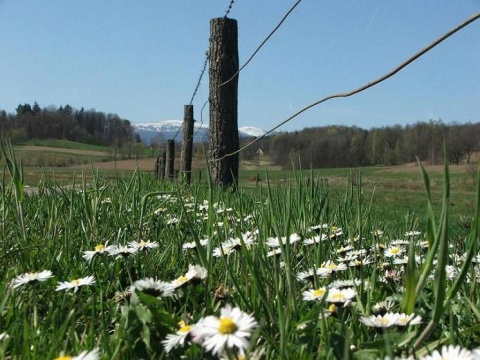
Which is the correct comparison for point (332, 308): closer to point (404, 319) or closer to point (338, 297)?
point (338, 297)

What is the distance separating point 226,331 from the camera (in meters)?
0.76

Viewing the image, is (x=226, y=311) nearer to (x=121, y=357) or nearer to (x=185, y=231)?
(x=121, y=357)

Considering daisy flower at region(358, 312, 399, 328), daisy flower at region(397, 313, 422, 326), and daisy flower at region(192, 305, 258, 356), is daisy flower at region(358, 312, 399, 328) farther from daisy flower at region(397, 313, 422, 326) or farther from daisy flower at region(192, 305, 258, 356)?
daisy flower at region(192, 305, 258, 356)

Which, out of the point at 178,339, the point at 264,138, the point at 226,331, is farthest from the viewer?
the point at 264,138

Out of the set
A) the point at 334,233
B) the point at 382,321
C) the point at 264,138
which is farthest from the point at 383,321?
the point at 264,138

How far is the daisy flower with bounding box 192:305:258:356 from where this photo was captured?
2.39 feet

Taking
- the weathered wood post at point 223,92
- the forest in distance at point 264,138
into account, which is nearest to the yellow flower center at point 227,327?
the weathered wood post at point 223,92

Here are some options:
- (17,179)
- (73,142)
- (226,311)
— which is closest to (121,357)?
(226,311)

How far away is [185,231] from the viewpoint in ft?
8.14

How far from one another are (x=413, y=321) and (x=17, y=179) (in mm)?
1592

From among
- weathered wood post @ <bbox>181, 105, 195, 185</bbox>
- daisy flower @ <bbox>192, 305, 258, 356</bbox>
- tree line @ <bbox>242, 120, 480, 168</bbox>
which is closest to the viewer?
daisy flower @ <bbox>192, 305, 258, 356</bbox>

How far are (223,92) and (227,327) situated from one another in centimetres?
522

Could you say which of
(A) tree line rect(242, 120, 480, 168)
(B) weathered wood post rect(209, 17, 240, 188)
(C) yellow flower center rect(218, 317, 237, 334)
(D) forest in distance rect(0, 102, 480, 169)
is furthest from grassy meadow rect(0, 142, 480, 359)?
(D) forest in distance rect(0, 102, 480, 169)

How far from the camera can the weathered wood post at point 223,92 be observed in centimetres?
587
